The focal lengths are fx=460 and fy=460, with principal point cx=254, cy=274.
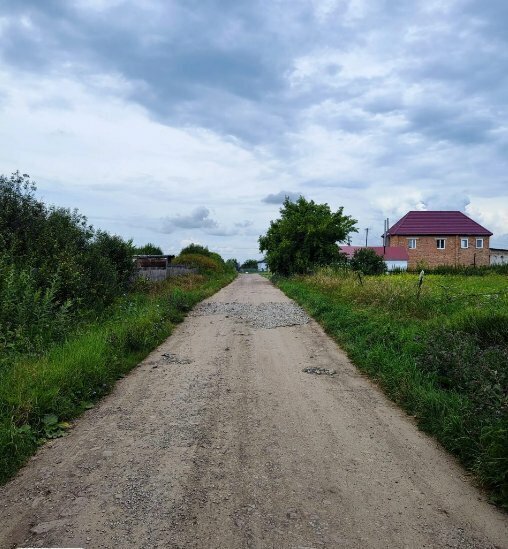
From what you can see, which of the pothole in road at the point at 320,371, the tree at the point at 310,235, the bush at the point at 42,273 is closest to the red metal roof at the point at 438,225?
the tree at the point at 310,235

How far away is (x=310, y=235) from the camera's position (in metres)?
33.9

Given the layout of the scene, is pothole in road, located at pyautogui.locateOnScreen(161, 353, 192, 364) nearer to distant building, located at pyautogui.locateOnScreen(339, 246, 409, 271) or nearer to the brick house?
distant building, located at pyautogui.locateOnScreen(339, 246, 409, 271)

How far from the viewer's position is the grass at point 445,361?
4289 millimetres

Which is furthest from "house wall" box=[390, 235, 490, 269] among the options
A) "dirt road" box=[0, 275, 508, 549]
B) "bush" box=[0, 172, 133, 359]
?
"dirt road" box=[0, 275, 508, 549]

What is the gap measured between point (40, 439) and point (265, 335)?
6929mm

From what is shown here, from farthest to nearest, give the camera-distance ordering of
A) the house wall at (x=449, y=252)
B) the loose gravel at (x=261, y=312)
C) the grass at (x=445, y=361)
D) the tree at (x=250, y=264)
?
the tree at (x=250, y=264), the house wall at (x=449, y=252), the loose gravel at (x=261, y=312), the grass at (x=445, y=361)

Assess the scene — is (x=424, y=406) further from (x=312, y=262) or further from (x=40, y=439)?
(x=312, y=262)

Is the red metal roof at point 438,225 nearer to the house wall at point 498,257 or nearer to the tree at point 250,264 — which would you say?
the house wall at point 498,257

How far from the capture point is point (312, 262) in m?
34.5

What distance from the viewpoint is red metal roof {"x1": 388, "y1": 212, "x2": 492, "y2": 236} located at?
58.7 metres

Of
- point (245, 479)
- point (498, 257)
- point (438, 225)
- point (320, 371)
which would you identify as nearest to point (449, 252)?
point (438, 225)

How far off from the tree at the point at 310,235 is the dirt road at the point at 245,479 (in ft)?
89.8

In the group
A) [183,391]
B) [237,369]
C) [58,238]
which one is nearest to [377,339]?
[237,369]

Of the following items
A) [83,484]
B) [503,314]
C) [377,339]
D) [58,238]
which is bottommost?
[83,484]
